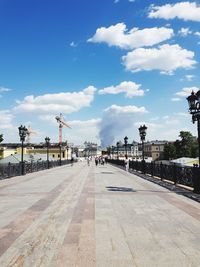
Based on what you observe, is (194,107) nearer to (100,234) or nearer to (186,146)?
(100,234)

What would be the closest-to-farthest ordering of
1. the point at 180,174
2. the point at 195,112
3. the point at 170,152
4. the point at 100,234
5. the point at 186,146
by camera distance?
the point at 100,234
the point at 195,112
the point at 180,174
the point at 186,146
the point at 170,152

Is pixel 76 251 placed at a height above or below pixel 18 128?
below

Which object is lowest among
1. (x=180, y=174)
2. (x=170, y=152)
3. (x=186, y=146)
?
(x=180, y=174)

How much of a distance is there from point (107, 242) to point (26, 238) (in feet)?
5.43

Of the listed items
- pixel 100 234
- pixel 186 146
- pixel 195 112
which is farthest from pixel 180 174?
pixel 186 146

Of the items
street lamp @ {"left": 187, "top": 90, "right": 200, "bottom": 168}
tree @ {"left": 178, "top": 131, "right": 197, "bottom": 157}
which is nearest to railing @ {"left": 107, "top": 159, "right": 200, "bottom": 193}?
street lamp @ {"left": 187, "top": 90, "right": 200, "bottom": 168}

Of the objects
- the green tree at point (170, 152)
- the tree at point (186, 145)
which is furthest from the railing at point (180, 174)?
the green tree at point (170, 152)

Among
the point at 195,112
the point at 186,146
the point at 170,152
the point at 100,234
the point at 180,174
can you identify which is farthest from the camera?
the point at 170,152

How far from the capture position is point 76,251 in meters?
5.00

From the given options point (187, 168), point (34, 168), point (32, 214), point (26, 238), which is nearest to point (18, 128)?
point (34, 168)

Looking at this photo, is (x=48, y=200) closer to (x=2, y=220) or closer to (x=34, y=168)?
(x=2, y=220)

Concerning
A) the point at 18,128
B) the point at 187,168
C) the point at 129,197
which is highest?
the point at 18,128

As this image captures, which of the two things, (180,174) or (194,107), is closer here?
(194,107)

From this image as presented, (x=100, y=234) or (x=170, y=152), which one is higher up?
(x=170, y=152)
